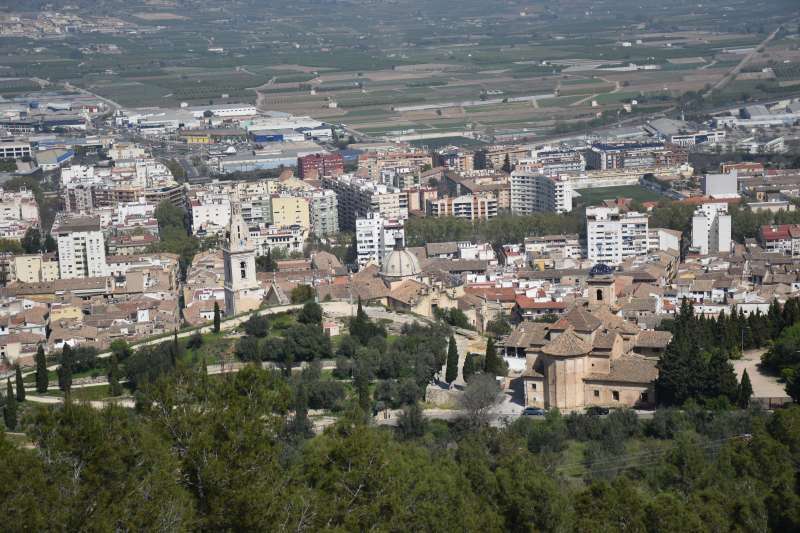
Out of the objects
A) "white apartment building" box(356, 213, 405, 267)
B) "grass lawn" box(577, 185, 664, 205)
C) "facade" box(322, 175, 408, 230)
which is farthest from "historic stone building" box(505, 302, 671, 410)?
"grass lawn" box(577, 185, 664, 205)

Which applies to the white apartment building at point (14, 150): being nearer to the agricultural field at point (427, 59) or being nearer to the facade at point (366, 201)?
the agricultural field at point (427, 59)

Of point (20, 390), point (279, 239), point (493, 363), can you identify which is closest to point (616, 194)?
point (279, 239)

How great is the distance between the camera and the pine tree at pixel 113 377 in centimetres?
2280

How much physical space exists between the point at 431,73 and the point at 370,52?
13.9m

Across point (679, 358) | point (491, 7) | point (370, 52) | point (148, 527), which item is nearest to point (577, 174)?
point (679, 358)

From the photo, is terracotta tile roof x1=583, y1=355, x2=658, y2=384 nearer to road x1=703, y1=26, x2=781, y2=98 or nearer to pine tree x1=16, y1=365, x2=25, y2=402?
pine tree x1=16, y1=365, x2=25, y2=402

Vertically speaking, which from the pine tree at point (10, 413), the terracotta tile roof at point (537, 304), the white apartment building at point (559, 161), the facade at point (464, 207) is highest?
the white apartment building at point (559, 161)

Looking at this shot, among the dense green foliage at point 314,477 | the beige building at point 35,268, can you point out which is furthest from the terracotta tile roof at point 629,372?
the beige building at point 35,268

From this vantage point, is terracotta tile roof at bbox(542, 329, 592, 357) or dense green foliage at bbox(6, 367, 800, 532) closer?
dense green foliage at bbox(6, 367, 800, 532)

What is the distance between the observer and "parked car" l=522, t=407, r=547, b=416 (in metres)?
20.4

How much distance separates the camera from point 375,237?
117 feet

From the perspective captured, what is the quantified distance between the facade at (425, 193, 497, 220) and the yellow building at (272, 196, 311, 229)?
345 centimetres

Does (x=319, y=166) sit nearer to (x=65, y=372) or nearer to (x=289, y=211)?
(x=289, y=211)

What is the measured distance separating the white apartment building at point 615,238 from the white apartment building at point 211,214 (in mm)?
10924
